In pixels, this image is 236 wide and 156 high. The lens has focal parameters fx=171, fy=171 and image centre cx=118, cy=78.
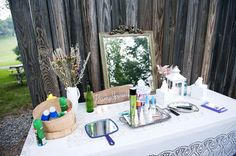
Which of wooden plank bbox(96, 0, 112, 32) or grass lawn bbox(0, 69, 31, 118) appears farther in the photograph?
grass lawn bbox(0, 69, 31, 118)

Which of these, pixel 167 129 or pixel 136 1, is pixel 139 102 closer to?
pixel 167 129

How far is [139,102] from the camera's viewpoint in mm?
1070

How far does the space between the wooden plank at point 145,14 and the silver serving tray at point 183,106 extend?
68 cm

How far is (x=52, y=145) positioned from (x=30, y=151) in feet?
0.34

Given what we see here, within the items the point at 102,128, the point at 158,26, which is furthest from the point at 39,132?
the point at 158,26

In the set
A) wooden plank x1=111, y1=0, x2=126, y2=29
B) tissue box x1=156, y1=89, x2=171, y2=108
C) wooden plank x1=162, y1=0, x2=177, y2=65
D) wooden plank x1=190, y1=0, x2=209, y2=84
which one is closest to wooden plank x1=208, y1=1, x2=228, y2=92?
wooden plank x1=190, y1=0, x2=209, y2=84

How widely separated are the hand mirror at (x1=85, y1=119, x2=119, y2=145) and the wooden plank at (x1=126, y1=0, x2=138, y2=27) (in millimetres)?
818

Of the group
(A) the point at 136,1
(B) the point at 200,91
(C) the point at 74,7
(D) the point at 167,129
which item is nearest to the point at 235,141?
(B) the point at 200,91

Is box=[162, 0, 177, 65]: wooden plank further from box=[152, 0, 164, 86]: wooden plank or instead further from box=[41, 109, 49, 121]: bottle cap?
box=[41, 109, 49, 121]: bottle cap

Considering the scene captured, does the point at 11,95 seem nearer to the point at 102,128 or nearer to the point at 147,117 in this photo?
the point at 102,128

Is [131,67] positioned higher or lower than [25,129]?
higher

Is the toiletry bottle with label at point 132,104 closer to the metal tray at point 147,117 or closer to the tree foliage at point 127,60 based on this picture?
the metal tray at point 147,117

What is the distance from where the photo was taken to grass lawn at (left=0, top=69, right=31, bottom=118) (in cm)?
254

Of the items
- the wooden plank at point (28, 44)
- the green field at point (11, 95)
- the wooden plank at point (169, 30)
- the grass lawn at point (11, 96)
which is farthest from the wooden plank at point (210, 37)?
the grass lawn at point (11, 96)
